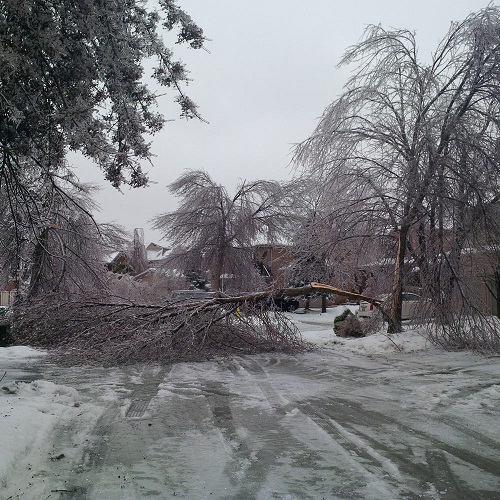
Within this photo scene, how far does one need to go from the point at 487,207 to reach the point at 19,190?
32.6 feet

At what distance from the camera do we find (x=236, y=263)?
94.3 feet

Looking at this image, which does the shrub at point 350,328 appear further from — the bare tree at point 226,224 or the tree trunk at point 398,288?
the bare tree at point 226,224

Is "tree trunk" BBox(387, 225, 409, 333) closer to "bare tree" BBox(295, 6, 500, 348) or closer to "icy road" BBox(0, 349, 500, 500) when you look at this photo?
"bare tree" BBox(295, 6, 500, 348)

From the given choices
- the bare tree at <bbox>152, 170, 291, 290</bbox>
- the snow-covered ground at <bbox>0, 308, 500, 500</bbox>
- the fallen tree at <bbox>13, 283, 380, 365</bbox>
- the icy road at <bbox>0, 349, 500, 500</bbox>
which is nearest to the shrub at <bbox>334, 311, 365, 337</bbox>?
the fallen tree at <bbox>13, 283, 380, 365</bbox>

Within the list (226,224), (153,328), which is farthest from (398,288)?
(226,224)

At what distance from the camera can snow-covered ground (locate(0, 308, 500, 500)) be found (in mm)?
4348

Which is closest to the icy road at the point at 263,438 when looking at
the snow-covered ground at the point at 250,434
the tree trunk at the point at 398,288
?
the snow-covered ground at the point at 250,434

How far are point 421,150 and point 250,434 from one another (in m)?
8.99

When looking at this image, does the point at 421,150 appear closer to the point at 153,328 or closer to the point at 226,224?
the point at 153,328

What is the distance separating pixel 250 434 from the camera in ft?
19.5

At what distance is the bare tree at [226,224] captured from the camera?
1121 inches

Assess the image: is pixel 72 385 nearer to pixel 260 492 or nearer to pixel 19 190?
pixel 19 190

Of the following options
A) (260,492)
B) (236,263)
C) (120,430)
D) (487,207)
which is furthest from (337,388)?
(236,263)

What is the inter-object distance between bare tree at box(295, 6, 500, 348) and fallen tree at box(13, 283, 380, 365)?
3556 millimetres
